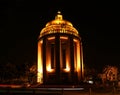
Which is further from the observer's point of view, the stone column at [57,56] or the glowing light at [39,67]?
the glowing light at [39,67]

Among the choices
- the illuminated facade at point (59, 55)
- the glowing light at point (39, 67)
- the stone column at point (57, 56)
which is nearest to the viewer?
the stone column at point (57, 56)

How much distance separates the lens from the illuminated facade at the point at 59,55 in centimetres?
8888

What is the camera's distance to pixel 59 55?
89.8m

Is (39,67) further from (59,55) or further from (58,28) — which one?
(58,28)

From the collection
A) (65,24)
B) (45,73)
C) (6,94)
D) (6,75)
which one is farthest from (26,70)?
(6,94)

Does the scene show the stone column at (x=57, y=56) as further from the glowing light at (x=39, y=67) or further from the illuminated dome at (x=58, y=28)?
the glowing light at (x=39, y=67)

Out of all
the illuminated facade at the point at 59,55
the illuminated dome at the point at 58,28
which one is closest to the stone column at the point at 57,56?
the illuminated facade at the point at 59,55

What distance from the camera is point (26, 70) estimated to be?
4158 inches

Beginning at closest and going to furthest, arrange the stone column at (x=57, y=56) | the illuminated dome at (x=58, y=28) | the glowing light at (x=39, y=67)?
the stone column at (x=57, y=56) < the illuminated dome at (x=58, y=28) < the glowing light at (x=39, y=67)

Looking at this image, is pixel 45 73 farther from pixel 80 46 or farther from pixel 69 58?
pixel 80 46

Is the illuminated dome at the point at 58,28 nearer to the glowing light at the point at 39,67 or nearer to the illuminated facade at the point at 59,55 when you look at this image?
the illuminated facade at the point at 59,55

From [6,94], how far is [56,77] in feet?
190

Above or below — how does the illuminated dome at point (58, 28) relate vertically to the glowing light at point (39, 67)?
above

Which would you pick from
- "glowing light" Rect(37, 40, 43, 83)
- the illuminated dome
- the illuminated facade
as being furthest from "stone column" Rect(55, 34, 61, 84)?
"glowing light" Rect(37, 40, 43, 83)
